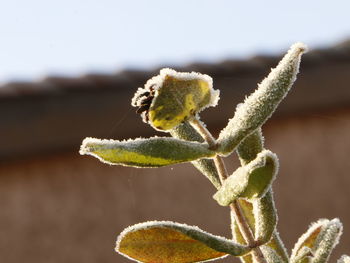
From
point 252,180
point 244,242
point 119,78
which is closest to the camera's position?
point 252,180

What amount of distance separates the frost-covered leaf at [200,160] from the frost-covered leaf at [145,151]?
52mm

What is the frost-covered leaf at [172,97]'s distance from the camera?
0.49m

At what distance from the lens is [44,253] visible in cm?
279

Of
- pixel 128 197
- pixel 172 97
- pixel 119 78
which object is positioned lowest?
pixel 172 97

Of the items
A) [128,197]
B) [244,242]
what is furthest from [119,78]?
[244,242]

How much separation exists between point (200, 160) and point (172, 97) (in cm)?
7

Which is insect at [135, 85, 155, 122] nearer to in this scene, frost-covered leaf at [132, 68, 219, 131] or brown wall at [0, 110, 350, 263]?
frost-covered leaf at [132, 68, 219, 131]

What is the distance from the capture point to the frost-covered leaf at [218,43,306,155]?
0.48m

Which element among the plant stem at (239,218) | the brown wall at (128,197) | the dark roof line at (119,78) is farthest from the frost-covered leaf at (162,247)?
the brown wall at (128,197)

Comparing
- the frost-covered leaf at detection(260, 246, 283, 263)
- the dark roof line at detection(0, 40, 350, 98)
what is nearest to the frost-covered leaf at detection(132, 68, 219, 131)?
the frost-covered leaf at detection(260, 246, 283, 263)

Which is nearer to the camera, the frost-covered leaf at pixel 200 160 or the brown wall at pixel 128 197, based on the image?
the frost-covered leaf at pixel 200 160

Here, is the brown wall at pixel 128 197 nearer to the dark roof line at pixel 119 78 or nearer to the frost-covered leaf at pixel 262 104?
the dark roof line at pixel 119 78

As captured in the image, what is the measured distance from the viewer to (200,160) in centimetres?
54

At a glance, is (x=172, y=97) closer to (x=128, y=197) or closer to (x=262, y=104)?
(x=262, y=104)
